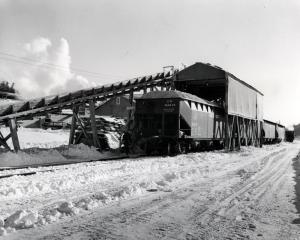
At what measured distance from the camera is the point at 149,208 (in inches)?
257

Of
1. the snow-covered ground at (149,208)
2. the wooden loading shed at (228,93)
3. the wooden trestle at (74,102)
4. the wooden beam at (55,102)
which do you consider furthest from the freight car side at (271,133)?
the snow-covered ground at (149,208)

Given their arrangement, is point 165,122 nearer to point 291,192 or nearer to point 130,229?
point 291,192

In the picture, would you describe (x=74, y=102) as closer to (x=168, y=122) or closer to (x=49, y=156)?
(x=49, y=156)

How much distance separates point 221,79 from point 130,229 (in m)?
19.6

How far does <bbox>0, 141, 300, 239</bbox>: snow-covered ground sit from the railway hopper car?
8.36 meters

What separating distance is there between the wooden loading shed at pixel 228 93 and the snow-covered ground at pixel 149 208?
46.1ft

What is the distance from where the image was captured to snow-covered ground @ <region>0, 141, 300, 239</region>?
5.13 m

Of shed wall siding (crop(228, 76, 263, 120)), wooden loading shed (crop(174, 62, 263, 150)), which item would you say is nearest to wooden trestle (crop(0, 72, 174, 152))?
wooden loading shed (crop(174, 62, 263, 150))

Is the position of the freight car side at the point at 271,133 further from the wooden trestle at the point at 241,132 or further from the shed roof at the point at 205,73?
the shed roof at the point at 205,73

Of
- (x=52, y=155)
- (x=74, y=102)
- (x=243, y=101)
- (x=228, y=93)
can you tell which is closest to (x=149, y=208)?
(x=52, y=155)

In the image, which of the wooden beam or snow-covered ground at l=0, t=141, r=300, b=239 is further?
the wooden beam

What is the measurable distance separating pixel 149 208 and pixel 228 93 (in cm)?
1832

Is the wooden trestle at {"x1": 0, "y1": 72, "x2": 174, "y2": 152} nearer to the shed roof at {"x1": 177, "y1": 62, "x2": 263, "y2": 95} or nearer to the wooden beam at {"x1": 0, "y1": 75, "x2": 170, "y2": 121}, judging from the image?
the wooden beam at {"x1": 0, "y1": 75, "x2": 170, "y2": 121}

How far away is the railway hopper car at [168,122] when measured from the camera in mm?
18797
